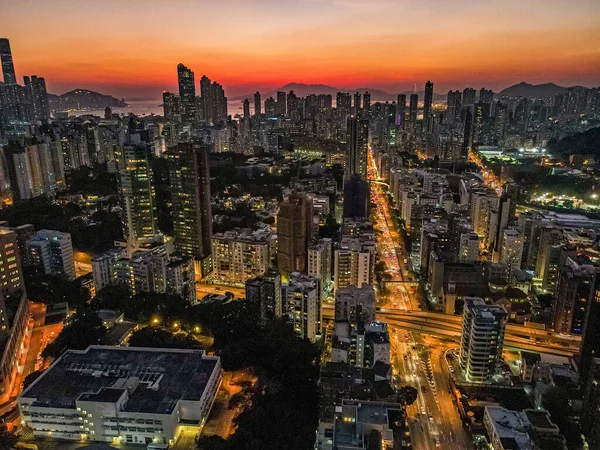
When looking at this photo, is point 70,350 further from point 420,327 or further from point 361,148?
point 361,148

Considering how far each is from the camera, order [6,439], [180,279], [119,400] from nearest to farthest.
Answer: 1. [6,439]
2. [119,400]
3. [180,279]

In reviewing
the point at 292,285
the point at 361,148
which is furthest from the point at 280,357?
the point at 361,148

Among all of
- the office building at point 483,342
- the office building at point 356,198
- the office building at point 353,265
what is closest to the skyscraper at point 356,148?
the office building at point 356,198

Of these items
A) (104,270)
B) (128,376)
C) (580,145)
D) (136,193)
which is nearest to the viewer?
(128,376)

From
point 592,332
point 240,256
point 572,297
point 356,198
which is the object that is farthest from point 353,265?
point 356,198

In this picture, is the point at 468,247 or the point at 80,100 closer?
the point at 468,247

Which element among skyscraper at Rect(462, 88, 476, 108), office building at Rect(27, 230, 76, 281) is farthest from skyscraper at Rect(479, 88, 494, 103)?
office building at Rect(27, 230, 76, 281)

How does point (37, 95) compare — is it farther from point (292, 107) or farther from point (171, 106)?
point (292, 107)
